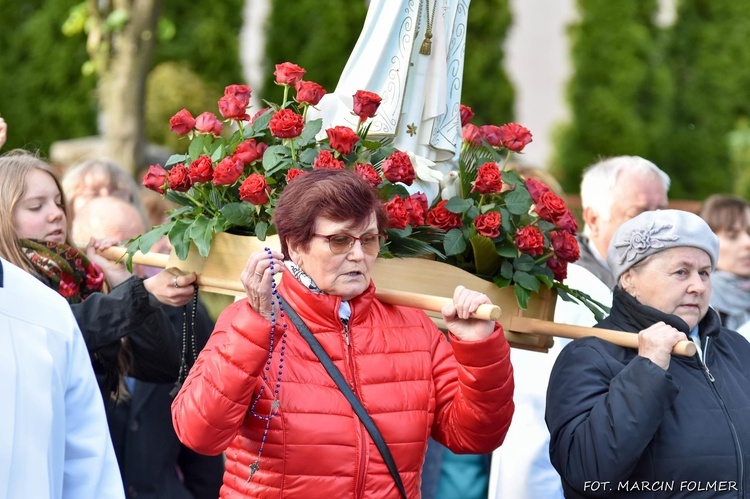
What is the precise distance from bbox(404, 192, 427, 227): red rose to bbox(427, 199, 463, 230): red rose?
0.10 feet

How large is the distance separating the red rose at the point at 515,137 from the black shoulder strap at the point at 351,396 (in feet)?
3.42

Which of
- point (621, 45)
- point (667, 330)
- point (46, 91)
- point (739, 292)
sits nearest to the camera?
point (667, 330)

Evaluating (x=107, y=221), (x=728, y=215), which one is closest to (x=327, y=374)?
(x=107, y=221)

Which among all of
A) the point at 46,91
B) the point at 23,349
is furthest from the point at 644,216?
the point at 46,91

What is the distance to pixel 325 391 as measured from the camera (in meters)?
3.32

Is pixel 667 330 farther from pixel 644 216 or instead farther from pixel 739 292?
pixel 739 292

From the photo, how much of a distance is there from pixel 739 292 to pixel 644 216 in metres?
2.42

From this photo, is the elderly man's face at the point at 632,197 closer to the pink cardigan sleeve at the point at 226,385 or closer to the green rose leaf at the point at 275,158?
the green rose leaf at the point at 275,158

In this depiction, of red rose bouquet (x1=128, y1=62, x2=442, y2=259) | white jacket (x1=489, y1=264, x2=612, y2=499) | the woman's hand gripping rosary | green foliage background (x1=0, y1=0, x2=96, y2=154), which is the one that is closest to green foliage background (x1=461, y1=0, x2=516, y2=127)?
green foliage background (x1=0, y1=0, x2=96, y2=154)

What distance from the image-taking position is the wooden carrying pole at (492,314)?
3.34 meters

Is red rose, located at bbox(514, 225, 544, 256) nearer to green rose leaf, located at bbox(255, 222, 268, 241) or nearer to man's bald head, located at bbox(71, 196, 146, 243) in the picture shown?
green rose leaf, located at bbox(255, 222, 268, 241)

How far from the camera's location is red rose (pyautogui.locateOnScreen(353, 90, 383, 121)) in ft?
12.2

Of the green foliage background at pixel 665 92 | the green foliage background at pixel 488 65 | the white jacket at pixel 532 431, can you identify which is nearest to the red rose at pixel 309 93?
the white jacket at pixel 532 431

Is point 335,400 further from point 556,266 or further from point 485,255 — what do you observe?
point 556,266
